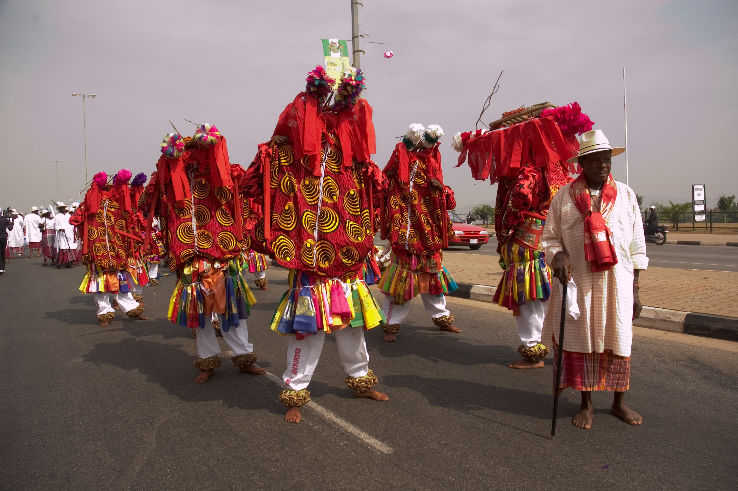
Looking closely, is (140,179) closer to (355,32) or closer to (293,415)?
(293,415)

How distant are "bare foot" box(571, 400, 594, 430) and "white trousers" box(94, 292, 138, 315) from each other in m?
6.73

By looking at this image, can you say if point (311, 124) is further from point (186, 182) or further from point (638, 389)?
point (638, 389)

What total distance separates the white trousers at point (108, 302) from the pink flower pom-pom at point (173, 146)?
166 inches

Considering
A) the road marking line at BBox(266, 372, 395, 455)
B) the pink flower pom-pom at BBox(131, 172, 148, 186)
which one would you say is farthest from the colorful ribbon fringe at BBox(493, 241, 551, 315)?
the pink flower pom-pom at BBox(131, 172, 148, 186)

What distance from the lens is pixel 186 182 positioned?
4512mm

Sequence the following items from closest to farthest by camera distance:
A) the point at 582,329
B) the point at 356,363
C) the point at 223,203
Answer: the point at 582,329 < the point at 356,363 < the point at 223,203

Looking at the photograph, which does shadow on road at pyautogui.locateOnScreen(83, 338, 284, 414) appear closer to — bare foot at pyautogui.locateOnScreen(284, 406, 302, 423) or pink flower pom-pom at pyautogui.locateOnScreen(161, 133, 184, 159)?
bare foot at pyautogui.locateOnScreen(284, 406, 302, 423)

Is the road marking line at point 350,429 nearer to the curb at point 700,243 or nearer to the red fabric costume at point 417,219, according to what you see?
the red fabric costume at point 417,219

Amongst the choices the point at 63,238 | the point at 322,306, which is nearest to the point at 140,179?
the point at 322,306

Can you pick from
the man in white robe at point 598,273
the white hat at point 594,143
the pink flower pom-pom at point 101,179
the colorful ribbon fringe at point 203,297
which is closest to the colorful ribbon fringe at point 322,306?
the colorful ribbon fringe at point 203,297

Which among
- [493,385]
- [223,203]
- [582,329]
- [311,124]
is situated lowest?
[493,385]

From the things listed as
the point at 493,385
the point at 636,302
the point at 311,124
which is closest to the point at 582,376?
the point at 636,302

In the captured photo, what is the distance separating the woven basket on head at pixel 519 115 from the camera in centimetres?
475

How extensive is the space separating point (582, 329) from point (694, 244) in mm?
18818
